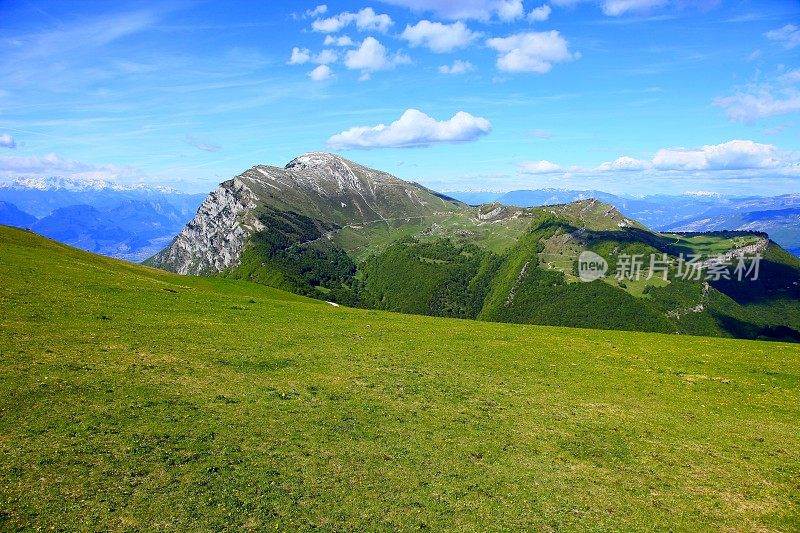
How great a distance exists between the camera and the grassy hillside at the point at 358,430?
15.9m

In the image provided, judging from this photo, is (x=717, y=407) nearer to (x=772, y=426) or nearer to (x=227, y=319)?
(x=772, y=426)

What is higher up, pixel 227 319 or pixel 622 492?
pixel 227 319

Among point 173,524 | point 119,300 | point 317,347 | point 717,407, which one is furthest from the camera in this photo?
point 119,300

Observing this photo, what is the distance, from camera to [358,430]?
2152 centimetres

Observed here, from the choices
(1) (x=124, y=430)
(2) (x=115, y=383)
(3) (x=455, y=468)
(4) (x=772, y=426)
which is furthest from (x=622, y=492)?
(2) (x=115, y=383)

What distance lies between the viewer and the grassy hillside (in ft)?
52.2

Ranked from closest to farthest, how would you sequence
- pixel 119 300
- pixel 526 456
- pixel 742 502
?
pixel 742 502, pixel 526 456, pixel 119 300

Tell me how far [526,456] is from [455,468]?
3.77 metres

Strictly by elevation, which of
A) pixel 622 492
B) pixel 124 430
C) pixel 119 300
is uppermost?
pixel 119 300

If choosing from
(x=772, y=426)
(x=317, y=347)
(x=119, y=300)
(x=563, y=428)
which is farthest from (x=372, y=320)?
(x=772, y=426)

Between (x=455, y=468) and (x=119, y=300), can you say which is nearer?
(x=455, y=468)

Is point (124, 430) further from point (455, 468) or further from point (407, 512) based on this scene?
point (455, 468)

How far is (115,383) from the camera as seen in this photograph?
2297 centimetres

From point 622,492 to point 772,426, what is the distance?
43.9ft
